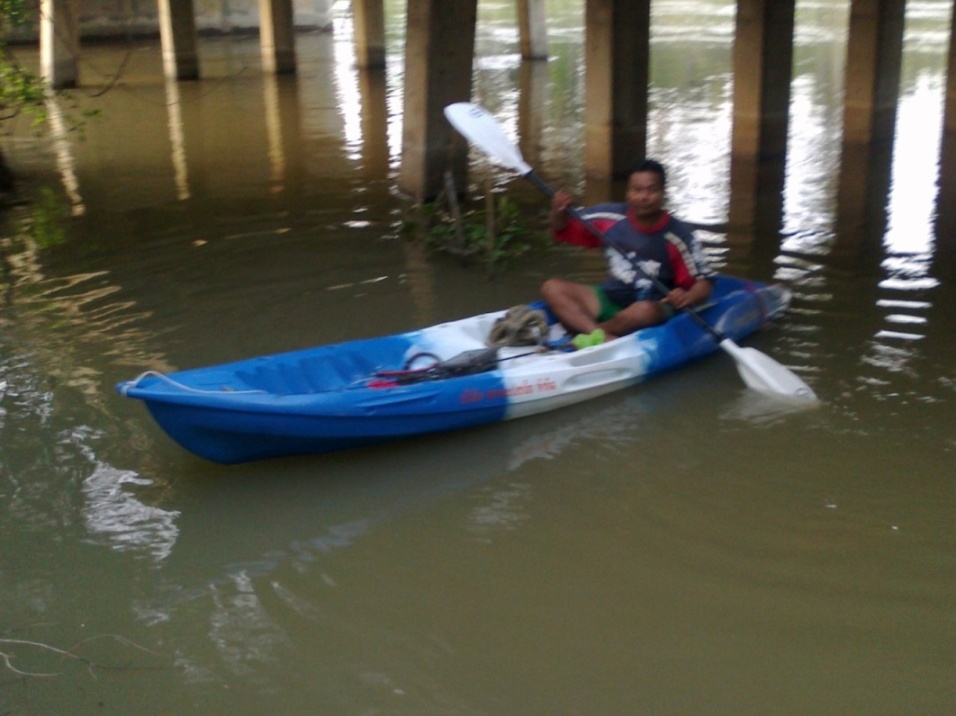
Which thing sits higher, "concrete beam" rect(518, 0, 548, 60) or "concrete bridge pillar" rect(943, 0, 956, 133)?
"concrete beam" rect(518, 0, 548, 60)

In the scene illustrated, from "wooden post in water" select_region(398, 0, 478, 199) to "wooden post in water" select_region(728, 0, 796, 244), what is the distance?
9.24 feet

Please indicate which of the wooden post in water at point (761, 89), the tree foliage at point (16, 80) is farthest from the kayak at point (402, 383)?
the wooden post in water at point (761, 89)

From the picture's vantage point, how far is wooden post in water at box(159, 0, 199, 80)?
17.6 m

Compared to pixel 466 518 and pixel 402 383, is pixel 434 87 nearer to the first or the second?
pixel 402 383

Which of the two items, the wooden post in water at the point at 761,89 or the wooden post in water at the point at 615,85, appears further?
the wooden post in water at the point at 761,89

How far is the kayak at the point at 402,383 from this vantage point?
168 inches

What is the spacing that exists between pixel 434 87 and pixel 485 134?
2.81 m

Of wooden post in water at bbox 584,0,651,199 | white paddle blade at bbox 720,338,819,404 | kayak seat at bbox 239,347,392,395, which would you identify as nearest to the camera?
kayak seat at bbox 239,347,392,395

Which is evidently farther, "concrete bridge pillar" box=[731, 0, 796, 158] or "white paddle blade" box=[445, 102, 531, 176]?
"concrete bridge pillar" box=[731, 0, 796, 158]

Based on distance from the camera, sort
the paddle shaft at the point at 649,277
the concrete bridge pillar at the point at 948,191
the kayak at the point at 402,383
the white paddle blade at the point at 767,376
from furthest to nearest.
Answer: the concrete bridge pillar at the point at 948,191 < the paddle shaft at the point at 649,277 < the white paddle blade at the point at 767,376 < the kayak at the point at 402,383

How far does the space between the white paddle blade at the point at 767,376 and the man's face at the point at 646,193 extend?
0.78 m

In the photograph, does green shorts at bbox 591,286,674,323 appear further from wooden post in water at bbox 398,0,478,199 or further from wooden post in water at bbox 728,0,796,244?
wooden post in water at bbox 728,0,796,244

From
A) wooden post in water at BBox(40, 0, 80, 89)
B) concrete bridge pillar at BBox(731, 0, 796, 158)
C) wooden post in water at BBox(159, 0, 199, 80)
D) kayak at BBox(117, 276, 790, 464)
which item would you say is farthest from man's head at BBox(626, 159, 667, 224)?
wooden post in water at BBox(159, 0, 199, 80)

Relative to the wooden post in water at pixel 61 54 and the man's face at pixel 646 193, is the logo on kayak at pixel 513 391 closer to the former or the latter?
the man's face at pixel 646 193
